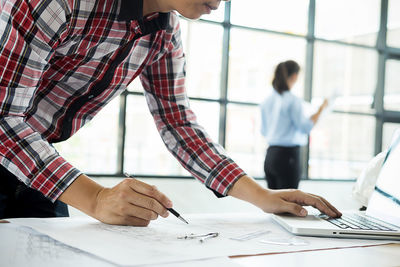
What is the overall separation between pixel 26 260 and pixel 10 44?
40 centimetres

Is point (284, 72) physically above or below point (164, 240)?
above

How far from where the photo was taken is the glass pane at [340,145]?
4395mm

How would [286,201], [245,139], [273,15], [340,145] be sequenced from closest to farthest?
[286,201]
[245,139]
[273,15]
[340,145]

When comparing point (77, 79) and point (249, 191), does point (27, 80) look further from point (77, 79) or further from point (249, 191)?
point (249, 191)

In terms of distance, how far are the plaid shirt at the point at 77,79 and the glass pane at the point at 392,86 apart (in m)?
4.18

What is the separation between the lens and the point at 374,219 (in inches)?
40.4

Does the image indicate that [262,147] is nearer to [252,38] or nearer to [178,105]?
[252,38]

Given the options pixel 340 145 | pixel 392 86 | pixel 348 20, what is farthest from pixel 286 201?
pixel 392 86

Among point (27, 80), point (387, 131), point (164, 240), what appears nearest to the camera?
point (164, 240)

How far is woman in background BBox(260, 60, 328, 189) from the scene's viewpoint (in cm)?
316

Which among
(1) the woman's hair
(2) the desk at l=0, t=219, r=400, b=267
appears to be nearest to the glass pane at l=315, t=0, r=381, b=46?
(1) the woman's hair

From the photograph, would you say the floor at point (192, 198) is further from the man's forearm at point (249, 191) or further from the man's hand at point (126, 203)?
the man's hand at point (126, 203)

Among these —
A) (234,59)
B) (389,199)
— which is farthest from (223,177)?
(234,59)

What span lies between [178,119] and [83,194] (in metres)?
0.42
